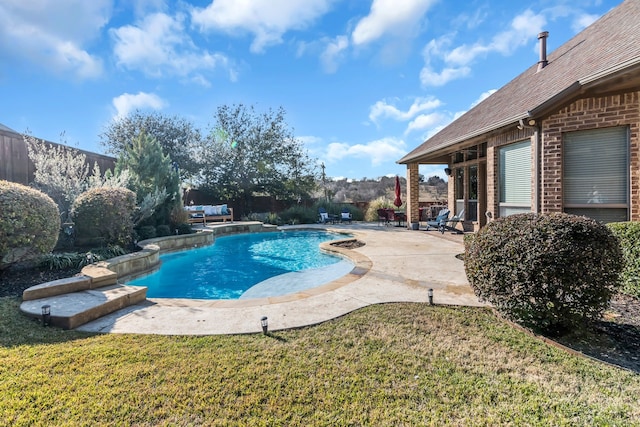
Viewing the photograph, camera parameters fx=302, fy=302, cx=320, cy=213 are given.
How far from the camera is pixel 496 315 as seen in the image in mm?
3770

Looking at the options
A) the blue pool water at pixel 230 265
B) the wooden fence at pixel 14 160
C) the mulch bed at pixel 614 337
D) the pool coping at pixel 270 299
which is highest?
the wooden fence at pixel 14 160

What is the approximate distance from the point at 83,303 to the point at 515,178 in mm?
8814

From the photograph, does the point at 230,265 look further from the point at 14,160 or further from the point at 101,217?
the point at 14,160

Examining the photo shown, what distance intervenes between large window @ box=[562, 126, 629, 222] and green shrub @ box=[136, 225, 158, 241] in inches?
445

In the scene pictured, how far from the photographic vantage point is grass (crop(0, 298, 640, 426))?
2.05m

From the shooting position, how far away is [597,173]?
577 centimetres

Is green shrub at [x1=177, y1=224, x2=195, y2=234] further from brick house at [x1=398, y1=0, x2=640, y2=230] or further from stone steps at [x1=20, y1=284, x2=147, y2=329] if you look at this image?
brick house at [x1=398, y1=0, x2=640, y2=230]

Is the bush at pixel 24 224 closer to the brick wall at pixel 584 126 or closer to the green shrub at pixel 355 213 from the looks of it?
the brick wall at pixel 584 126

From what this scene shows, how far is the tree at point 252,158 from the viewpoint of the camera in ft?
65.6

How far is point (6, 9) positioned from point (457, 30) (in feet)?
39.4

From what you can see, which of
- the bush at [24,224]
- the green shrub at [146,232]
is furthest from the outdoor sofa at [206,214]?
the bush at [24,224]

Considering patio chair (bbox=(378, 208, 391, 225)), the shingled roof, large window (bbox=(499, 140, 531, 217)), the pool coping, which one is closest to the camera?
the pool coping

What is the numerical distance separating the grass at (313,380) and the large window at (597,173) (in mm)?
4226

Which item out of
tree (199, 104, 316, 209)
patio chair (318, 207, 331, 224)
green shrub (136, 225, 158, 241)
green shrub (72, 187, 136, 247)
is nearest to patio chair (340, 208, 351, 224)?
patio chair (318, 207, 331, 224)
